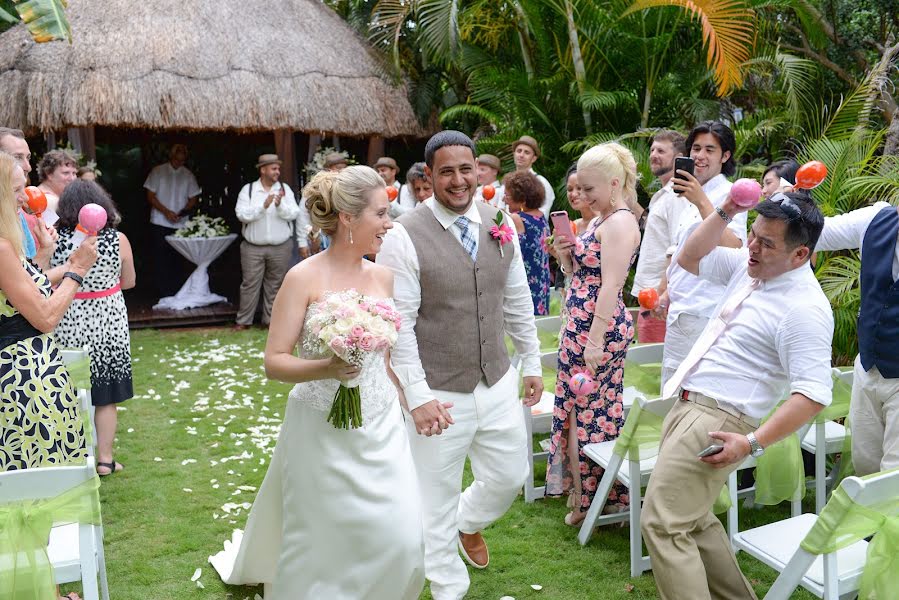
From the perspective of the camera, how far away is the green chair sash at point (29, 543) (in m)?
2.88

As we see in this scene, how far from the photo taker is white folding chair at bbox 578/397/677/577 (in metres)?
4.07

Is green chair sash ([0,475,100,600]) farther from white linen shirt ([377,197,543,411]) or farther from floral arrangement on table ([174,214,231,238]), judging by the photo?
floral arrangement on table ([174,214,231,238])

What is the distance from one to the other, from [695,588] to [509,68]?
10.2 meters

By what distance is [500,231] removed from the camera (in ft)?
12.9

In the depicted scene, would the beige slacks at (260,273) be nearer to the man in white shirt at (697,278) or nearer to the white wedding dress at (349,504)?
the man in white shirt at (697,278)

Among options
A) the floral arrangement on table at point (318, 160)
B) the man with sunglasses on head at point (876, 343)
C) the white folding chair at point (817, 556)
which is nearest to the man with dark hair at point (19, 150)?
the white folding chair at point (817, 556)

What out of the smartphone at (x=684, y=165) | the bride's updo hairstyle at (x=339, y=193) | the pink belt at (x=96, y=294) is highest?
the smartphone at (x=684, y=165)

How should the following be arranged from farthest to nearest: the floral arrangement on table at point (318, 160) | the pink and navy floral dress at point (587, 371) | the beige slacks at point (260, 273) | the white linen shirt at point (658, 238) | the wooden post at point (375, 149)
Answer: the wooden post at point (375, 149)
the floral arrangement on table at point (318, 160)
the beige slacks at point (260, 273)
the white linen shirt at point (658, 238)
the pink and navy floral dress at point (587, 371)

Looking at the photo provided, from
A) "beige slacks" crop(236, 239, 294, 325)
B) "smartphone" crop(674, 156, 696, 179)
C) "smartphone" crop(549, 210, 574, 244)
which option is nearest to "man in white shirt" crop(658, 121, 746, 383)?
"smartphone" crop(549, 210, 574, 244)

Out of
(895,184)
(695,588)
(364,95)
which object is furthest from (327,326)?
(364,95)

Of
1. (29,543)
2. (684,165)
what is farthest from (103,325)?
(684,165)

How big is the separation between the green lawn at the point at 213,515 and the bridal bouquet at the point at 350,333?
1.43 metres

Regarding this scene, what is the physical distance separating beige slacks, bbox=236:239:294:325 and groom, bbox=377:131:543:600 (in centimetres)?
742

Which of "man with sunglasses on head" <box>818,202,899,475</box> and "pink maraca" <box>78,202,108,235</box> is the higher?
"pink maraca" <box>78,202,108,235</box>
